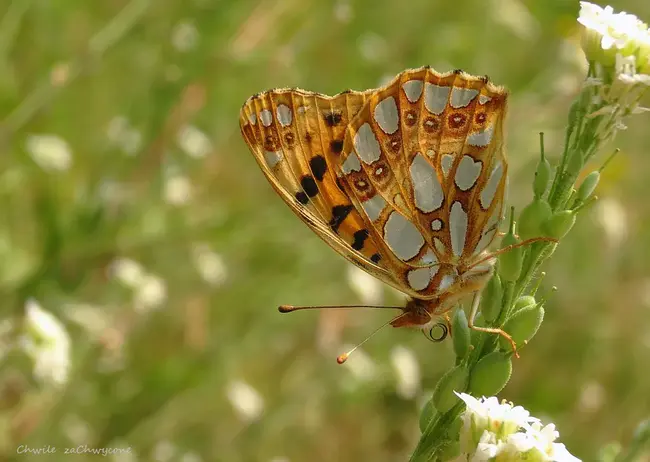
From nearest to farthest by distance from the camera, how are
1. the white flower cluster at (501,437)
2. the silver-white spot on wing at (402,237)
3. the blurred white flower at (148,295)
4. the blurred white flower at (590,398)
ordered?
the white flower cluster at (501,437)
the silver-white spot on wing at (402,237)
the blurred white flower at (148,295)
the blurred white flower at (590,398)

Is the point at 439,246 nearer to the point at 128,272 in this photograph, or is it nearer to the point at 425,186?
the point at 425,186

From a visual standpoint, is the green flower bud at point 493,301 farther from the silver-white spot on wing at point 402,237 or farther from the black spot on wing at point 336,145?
the black spot on wing at point 336,145

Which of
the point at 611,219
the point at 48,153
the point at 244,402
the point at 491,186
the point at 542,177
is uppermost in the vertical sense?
the point at 542,177

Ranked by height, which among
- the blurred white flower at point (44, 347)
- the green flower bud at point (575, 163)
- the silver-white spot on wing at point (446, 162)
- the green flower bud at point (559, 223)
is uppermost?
the green flower bud at point (575, 163)

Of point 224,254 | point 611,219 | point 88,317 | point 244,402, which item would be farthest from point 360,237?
point 611,219

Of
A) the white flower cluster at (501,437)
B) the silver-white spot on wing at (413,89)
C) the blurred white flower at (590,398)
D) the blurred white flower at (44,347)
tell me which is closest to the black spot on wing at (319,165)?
the silver-white spot on wing at (413,89)

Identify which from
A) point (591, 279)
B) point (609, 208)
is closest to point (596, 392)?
point (591, 279)

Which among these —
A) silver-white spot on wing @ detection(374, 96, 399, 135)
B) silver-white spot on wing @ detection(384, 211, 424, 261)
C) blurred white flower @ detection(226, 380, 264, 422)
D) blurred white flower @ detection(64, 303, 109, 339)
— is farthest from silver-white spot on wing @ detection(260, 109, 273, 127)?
blurred white flower @ detection(226, 380, 264, 422)
